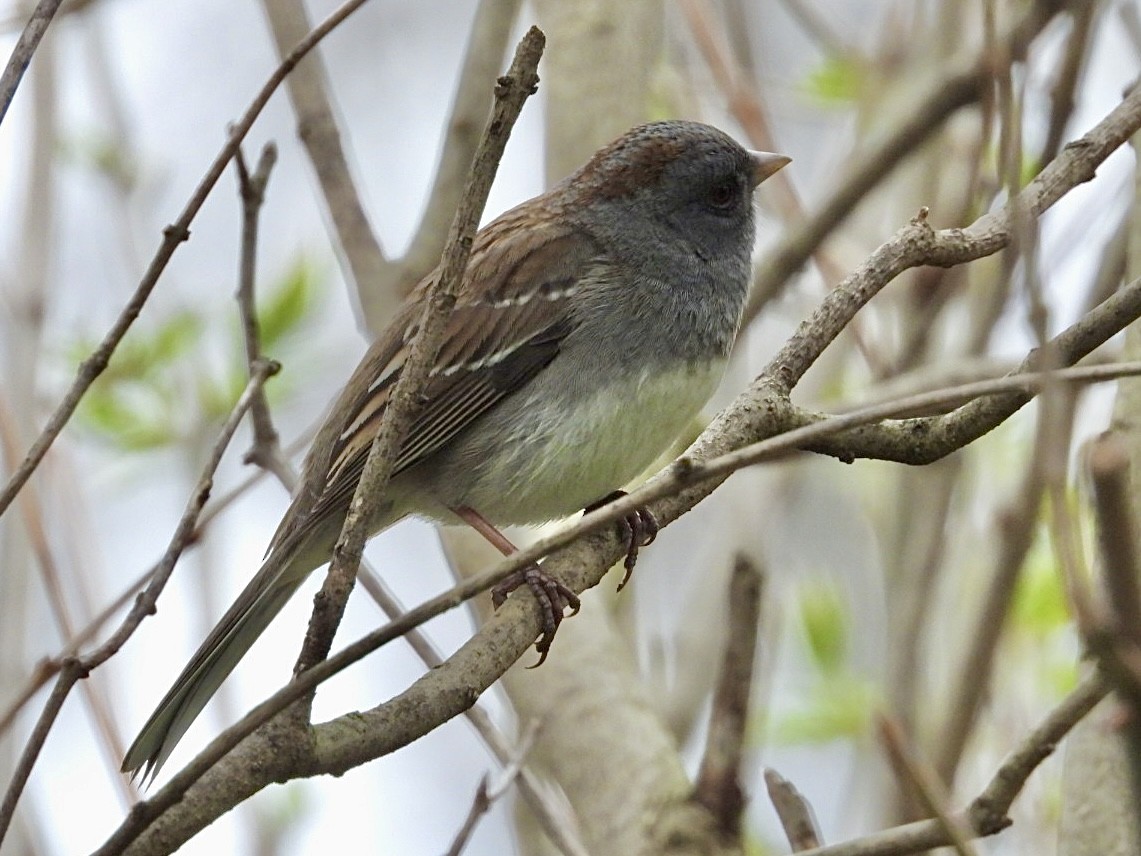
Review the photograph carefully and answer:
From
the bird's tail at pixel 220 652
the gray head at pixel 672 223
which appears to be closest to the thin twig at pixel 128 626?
the bird's tail at pixel 220 652

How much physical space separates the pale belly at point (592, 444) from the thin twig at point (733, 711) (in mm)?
349

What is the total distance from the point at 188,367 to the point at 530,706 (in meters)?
1.45

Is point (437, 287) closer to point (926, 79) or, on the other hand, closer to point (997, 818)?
point (997, 818)

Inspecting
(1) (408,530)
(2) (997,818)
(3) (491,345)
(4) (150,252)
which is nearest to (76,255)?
(1) (408,530)

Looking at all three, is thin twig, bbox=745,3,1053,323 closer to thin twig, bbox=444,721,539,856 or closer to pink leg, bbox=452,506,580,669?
pink leg, bbox=452,506,580,669

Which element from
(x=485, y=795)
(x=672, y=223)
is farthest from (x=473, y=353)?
(x=485, y=795)

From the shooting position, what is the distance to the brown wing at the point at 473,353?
9.38 ft

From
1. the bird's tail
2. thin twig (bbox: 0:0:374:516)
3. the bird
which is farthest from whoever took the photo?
the bird

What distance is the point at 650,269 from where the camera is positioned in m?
3.15

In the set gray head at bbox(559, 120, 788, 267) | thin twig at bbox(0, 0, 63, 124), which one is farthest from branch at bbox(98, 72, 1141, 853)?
gray head at bbox(559, 120, 788, 267)

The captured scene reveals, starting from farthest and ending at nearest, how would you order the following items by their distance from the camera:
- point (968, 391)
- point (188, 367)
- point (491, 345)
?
point (188, 367) → point (491, 345) → point (968, 391)

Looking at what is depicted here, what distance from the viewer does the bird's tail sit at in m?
2.26

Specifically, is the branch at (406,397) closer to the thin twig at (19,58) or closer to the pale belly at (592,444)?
the thin twig at (19,58)

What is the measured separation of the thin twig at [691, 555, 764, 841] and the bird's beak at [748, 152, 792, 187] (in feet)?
3.80
